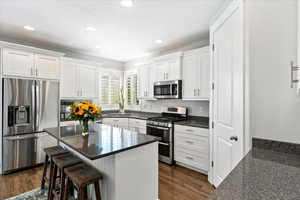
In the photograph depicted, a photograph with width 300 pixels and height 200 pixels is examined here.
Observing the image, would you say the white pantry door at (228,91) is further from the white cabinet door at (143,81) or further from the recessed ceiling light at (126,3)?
the white cabinet door at (143,81)

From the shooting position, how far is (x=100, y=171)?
5.62ft

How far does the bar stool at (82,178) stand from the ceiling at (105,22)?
6.99ft

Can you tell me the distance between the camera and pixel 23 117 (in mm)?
2990

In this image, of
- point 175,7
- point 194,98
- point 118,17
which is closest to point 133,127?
point 194,98

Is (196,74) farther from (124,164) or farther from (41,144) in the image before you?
(41,144)

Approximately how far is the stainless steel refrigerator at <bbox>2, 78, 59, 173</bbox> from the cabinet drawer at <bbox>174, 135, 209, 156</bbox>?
2.83 metres

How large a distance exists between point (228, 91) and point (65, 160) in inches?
88.7

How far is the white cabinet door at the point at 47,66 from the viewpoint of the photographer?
3.25 metres

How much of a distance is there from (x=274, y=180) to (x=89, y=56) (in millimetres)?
4851

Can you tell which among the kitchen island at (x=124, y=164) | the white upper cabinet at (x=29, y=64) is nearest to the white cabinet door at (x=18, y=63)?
the white upper cabinet at (x=29, y=64)

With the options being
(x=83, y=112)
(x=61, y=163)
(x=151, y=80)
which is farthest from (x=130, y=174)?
(x=151, y=80)

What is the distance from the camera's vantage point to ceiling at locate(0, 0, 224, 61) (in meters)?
2.09

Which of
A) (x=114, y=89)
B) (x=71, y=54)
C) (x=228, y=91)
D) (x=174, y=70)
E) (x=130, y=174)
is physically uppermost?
(x=71, y=54)

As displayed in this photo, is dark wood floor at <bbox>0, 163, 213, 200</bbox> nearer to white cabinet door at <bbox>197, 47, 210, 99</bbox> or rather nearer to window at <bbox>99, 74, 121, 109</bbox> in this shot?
white cabinet door at <bbox>197, 47, 210, 99</bbox>
